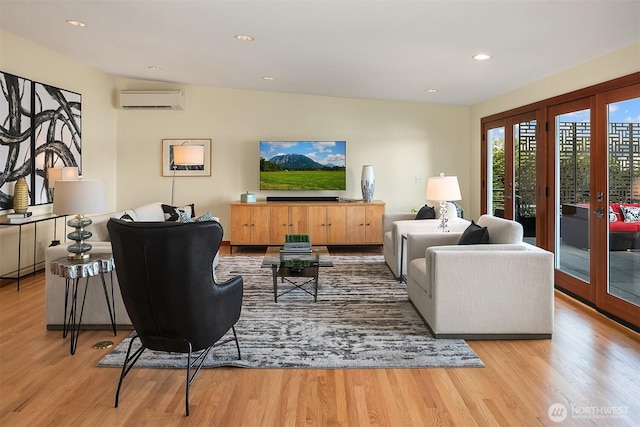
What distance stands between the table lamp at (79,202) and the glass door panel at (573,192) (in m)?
4.21

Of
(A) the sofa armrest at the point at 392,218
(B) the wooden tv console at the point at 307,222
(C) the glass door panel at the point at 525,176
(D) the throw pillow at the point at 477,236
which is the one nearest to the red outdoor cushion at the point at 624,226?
(D) the throw pillow at the point at 477,236

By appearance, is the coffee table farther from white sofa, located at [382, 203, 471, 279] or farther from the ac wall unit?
the ac wall unit

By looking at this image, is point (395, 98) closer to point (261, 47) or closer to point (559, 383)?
point (261, 47)

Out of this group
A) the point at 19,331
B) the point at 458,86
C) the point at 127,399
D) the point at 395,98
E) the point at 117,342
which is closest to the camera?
the point at 127,399

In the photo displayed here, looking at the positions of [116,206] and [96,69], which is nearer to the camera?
[96,69]

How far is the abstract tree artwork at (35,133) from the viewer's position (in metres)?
5.11

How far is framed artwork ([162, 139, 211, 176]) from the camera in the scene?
7.70 metres

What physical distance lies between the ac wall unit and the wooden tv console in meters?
1.95

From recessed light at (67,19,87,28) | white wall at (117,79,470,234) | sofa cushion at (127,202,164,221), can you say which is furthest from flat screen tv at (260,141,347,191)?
recessed light at (67,19,87,28)

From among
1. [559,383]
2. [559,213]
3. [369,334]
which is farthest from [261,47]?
[559,383]

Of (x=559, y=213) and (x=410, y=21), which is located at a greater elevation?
(x=410, y=21)

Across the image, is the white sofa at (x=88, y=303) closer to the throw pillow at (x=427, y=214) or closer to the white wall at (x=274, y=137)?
the throw pillow at (x=427, y=214)

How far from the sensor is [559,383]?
106 inches

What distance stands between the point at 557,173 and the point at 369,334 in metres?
2.90
